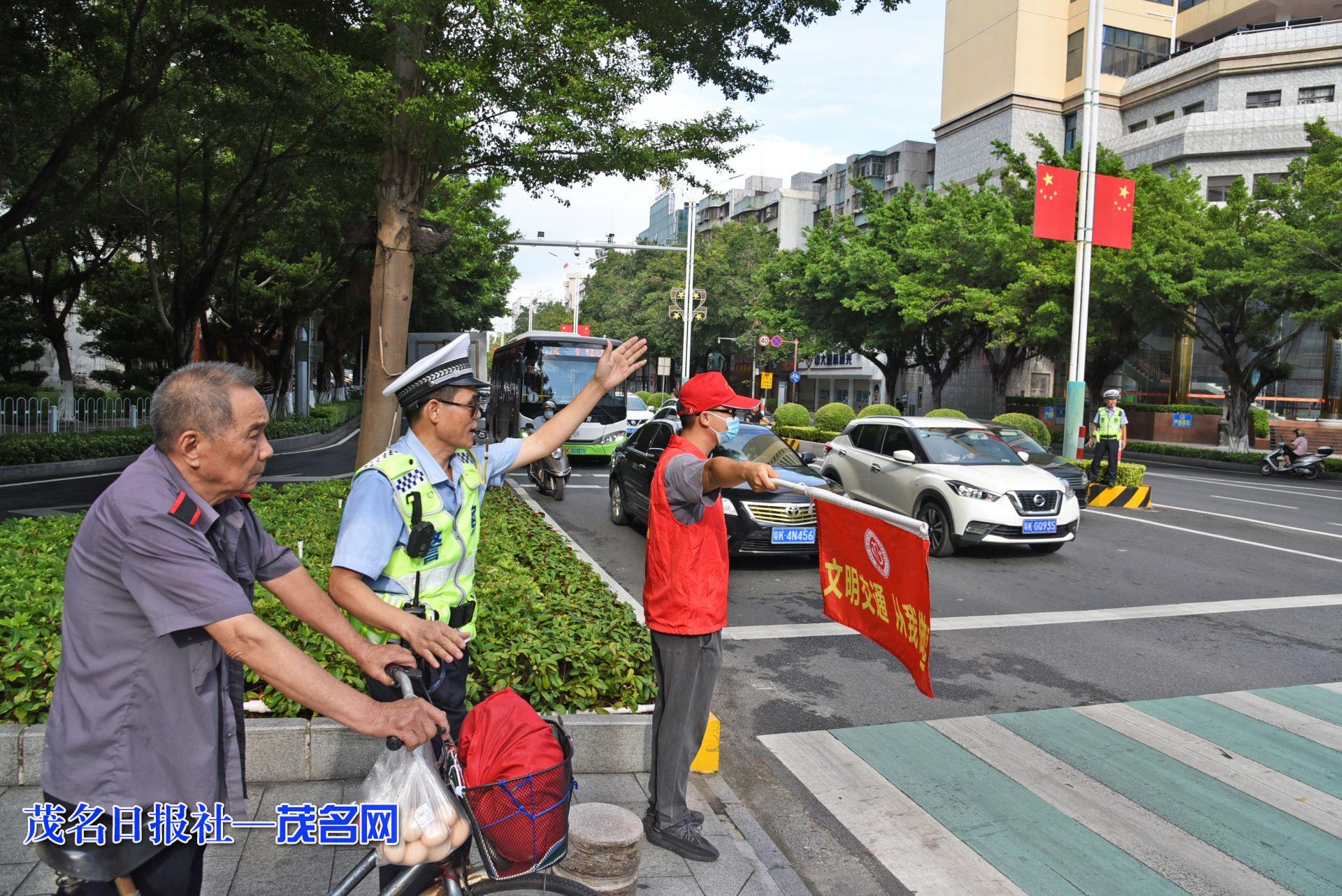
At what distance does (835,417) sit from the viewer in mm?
24734

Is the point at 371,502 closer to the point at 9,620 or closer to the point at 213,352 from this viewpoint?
the point at 9,620

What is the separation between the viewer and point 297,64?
885cm

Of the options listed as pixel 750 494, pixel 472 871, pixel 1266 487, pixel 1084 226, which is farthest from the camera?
pixel 1266 487

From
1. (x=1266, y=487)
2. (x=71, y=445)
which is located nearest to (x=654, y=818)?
(x=71, y=445)

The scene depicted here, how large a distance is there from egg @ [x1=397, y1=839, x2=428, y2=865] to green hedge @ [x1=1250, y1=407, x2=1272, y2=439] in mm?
34826

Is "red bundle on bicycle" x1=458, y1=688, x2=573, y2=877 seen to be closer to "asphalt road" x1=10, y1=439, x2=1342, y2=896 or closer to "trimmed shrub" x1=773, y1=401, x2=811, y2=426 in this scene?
"asphalt road" x1=10, y1=439, x2=1342, y2=896

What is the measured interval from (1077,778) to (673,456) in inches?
111

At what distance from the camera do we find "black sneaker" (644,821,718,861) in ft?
11.5

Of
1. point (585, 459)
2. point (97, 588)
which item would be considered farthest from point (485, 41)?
point (585, 459)

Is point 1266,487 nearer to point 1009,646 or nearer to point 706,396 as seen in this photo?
point 1009,646

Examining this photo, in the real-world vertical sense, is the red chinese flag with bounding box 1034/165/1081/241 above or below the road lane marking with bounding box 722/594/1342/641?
above

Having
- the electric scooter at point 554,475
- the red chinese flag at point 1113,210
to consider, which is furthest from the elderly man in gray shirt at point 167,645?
the red chinese flag at point 1113,210

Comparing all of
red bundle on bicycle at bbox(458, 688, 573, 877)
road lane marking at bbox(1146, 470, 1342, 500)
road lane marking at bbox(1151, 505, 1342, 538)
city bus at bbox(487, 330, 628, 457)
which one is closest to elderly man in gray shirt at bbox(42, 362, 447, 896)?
red bundle on bicycle at bbox(458, 688, 573, 877)

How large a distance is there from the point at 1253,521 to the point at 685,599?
13.4 meters
